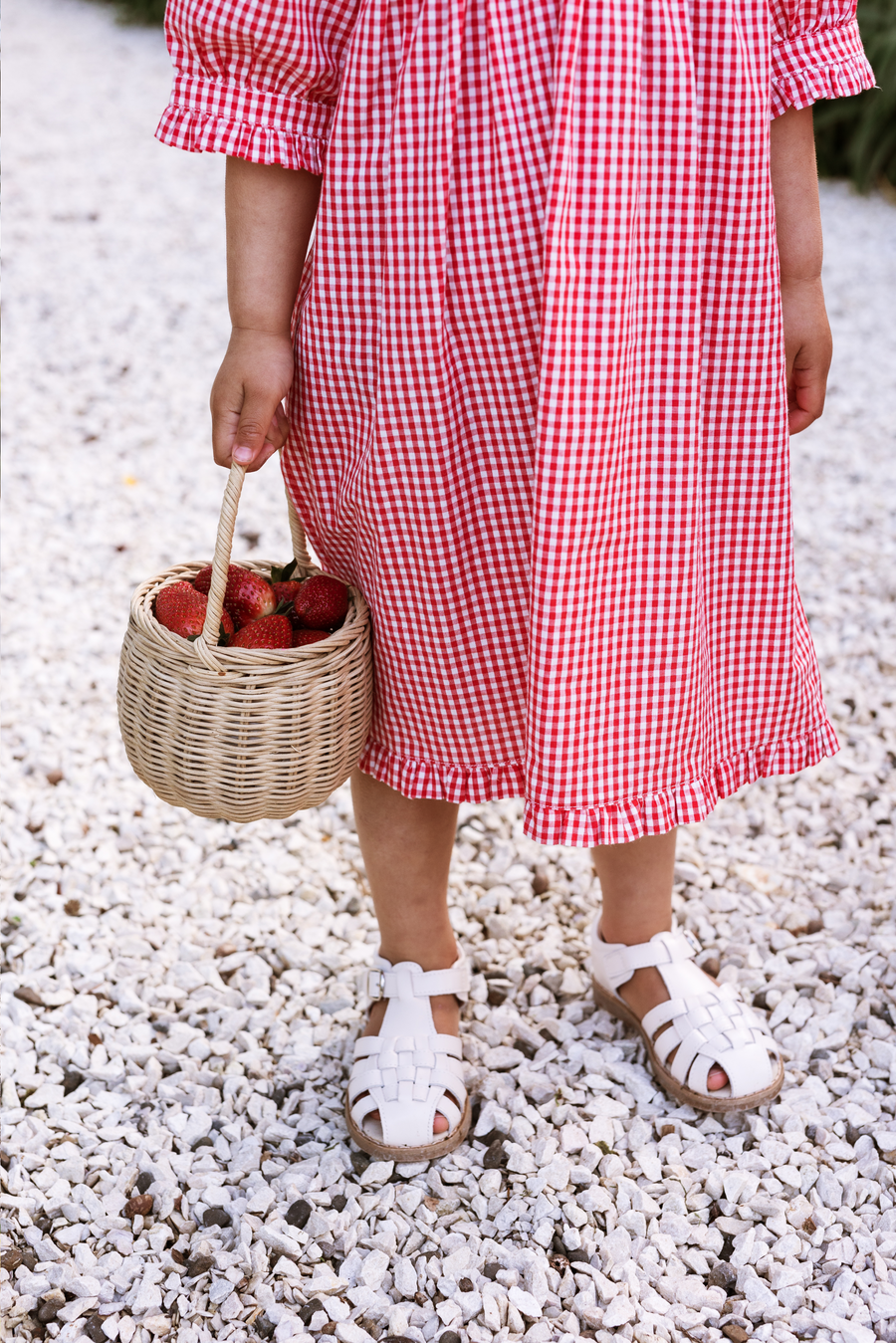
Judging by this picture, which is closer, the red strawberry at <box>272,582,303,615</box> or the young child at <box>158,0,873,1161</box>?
the young child at <box>158,0,873,1161</box>

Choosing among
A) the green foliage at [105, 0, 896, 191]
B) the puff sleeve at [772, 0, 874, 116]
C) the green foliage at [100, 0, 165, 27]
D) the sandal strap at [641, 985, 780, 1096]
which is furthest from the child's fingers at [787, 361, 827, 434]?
the green foliage at [100, 0, 165, 27]

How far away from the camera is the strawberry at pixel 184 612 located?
44.9 inches

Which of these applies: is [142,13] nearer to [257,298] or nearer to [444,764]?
[257,298]

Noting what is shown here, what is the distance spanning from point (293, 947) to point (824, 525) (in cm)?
167

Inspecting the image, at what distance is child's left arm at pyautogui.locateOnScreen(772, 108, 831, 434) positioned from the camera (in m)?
1.15

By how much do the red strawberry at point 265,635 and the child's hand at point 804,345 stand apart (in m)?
0.56

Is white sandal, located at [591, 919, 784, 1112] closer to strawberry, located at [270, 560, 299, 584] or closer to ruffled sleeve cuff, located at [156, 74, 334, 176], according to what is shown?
strawberry, located at [270, 560, 299, 584]

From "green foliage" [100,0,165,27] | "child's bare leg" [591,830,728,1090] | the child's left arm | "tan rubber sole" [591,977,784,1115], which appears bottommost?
"green foliage" [100,0,165,27]

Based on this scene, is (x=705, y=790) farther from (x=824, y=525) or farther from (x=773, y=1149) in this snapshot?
(x=824, y=525)

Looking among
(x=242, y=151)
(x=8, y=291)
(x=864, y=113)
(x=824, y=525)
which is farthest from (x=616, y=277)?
(x=864, y=113)

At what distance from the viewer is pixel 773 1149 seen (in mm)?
1347

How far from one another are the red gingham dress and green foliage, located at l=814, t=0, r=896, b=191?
13.8ft

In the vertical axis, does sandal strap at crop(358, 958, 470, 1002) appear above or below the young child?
below

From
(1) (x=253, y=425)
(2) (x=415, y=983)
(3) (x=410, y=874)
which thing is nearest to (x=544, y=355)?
(1) (x=253, y=425)
